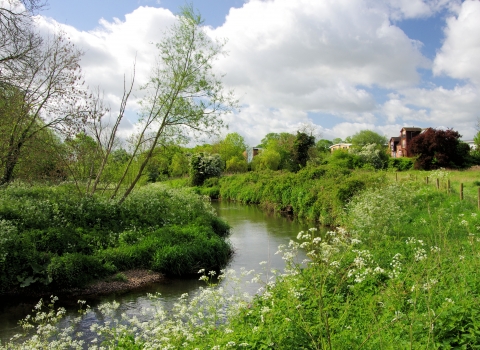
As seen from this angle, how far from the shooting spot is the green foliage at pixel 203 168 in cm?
4441

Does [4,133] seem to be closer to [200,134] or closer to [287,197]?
[200,134]

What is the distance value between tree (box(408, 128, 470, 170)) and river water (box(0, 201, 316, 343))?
78.0ft

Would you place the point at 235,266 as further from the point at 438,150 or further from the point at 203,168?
the point at 438,150

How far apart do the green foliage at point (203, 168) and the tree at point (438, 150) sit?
21803 millimetres

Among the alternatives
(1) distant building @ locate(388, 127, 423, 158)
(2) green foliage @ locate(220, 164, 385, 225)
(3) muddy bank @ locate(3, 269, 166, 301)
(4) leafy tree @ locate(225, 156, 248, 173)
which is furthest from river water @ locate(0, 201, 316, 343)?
(1) distant building @ locate(388, 127, 423, 158)

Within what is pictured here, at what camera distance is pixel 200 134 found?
17625 mm

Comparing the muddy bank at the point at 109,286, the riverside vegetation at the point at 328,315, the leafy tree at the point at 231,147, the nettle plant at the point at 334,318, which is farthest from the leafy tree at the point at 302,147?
the nettle plant at the point at 334,318

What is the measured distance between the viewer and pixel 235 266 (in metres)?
13.7

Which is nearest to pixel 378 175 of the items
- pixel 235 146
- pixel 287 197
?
pixel 287 197

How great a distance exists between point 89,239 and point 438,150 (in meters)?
39.4

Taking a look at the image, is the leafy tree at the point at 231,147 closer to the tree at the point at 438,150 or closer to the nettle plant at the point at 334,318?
the tree at the point at 438,150

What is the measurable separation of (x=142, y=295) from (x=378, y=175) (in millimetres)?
16279

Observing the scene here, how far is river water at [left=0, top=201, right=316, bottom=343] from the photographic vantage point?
9094mm

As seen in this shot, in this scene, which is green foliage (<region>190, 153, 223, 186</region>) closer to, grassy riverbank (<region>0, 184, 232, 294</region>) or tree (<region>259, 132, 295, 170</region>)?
tree (<region>259, 132, 295, 170</region>)
